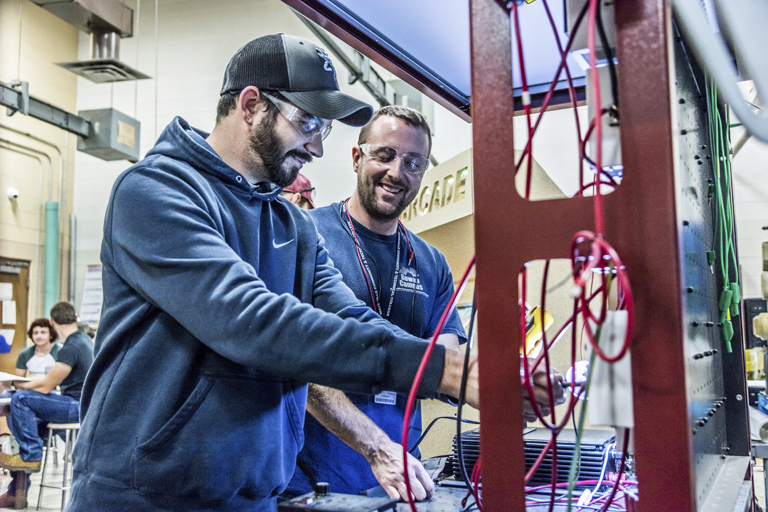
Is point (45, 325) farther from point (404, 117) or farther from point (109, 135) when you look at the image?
point (404, 117)

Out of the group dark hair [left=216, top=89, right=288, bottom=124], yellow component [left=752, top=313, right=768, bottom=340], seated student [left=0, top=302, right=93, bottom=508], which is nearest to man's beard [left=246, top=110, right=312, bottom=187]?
dark hair [left=216, top=89, right=288, bottom=124]

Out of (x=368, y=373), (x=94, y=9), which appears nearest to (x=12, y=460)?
(x=94, y=9)

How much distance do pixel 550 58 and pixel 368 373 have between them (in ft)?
3.14

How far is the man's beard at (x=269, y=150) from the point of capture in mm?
1279

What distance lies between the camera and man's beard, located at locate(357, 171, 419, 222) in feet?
6.29

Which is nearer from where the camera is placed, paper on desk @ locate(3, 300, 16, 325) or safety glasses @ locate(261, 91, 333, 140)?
safety glasses @ locate(261, 91, 333, 140)

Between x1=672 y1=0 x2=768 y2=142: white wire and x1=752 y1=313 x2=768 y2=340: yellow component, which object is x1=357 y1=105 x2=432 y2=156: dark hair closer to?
x1=672 y1=0 x2=768 y2=142: white wire

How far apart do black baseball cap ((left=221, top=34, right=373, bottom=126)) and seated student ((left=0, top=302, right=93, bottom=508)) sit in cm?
412

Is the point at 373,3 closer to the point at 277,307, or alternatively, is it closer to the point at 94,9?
the point at 277,307

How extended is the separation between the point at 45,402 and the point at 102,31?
329cm

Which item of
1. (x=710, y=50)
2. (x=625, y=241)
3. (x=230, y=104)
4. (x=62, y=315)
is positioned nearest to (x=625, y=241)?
(x=625, y=241)

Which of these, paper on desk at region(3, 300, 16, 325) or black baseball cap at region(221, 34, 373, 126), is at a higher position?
black baseball cap at region(221, 34, 373, 126)

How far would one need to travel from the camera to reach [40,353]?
6398 mm

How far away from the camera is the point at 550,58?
1490mm
